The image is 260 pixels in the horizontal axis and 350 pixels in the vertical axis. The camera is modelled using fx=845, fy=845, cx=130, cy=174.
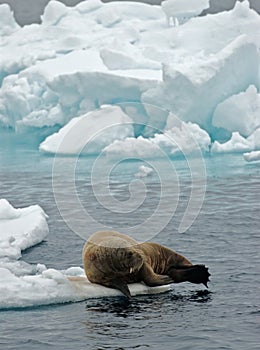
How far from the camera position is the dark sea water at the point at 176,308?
7883mm

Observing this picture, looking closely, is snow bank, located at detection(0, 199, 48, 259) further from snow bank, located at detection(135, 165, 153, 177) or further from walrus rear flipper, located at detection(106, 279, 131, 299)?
snow bank, located at detection(135, 165, 153, 177)

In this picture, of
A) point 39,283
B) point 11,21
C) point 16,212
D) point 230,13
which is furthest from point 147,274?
point 11,21

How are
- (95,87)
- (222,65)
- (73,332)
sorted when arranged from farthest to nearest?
(95,87)
(222,65)
(73,332)

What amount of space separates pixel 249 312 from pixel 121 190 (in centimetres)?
970

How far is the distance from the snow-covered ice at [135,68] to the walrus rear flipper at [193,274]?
11883 millimetres

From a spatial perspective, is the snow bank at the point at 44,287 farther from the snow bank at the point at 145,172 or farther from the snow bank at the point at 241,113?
the snow bank at the point at 241,113

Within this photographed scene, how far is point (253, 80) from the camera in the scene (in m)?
23.5

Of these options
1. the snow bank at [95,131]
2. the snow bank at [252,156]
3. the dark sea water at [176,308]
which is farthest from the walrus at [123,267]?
the snow bank at [95,131]

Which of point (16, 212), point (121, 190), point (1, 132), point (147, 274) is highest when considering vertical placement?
point (147, 274)

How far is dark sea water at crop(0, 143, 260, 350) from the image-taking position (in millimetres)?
7883

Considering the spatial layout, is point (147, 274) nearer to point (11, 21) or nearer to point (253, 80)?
point (253, 80)

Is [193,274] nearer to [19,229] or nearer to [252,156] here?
[19,229]

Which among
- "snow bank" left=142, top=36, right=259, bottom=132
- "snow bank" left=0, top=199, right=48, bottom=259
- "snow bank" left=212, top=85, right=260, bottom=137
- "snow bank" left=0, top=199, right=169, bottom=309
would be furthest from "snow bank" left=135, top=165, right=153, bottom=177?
"snow bank" left=0, top=199, right=169, bottom=309

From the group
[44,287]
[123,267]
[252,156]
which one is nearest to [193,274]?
[123,267]
